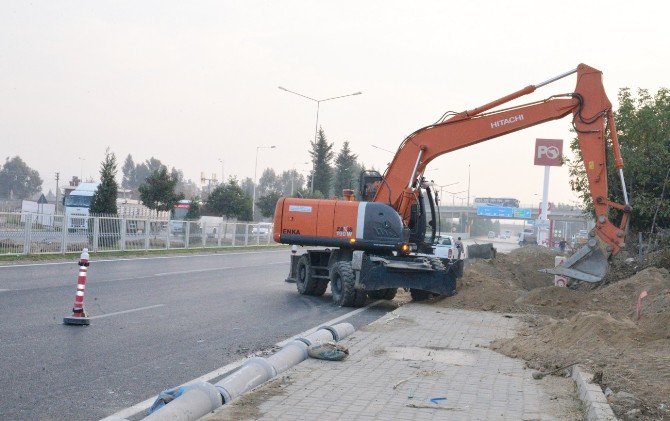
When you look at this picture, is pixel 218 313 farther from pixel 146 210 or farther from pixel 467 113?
pixel 146 210

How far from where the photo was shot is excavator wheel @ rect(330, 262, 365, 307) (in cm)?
1819

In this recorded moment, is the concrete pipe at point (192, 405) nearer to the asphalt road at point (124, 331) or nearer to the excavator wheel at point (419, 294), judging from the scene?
the asphalt road at point (124, 331)

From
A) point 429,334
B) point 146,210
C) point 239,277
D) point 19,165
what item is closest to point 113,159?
point 146,210

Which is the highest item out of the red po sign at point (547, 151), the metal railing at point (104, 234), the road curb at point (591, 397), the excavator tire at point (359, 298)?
the red po sign at point (547, 151)

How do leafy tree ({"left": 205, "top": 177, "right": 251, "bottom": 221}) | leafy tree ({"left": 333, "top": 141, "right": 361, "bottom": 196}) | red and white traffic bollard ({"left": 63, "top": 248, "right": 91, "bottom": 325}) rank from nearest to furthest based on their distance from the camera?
red and white traffic bollard ({"left": 63, "top": 248, "right": 91, "bottom": 325}), leafy tree ({"left": 205, "top": 177, "right": 251, "bottom": 221}), leafy tree ({"left": 333, "top": 141, "right": 361, "bottom": 196})

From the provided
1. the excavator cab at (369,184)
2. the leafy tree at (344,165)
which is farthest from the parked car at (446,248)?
the leafy tree at (344,165)

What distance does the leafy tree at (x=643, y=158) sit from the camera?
2683cm

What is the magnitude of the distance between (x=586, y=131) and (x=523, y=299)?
3963 millimetres

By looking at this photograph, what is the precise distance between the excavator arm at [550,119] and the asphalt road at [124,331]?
3347 millimetres

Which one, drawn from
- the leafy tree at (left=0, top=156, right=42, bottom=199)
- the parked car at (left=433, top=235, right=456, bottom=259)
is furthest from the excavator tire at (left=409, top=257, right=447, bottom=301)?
the leafy tree at (left=0, top=156, right=42, bottom=199)

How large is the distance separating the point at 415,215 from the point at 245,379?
40.3ft

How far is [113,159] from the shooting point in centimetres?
5016

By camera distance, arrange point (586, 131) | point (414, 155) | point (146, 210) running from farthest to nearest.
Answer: point (146, 210) < point (414, 155) < point (586, 131)

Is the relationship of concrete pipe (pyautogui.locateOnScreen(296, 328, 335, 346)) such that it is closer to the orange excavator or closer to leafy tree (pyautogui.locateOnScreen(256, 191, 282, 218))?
the orange excavator
